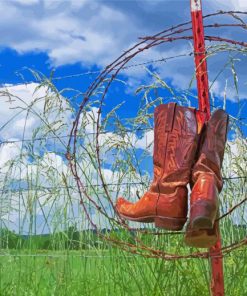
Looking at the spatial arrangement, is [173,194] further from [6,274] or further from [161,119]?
[6,274]

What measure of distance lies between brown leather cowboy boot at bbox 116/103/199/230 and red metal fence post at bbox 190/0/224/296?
0.11 metres

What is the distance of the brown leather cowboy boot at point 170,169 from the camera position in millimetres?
2377

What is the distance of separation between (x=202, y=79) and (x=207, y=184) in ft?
1.57

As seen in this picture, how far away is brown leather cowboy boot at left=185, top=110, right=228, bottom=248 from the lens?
2.18 meters

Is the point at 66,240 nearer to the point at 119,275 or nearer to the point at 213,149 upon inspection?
the point at 119,275

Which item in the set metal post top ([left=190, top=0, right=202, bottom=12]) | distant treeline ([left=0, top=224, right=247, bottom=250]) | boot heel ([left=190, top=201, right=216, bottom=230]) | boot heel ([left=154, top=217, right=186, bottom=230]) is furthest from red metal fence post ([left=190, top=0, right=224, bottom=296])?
distant treeline ([left=0, top=224, right=247, bottom=250])

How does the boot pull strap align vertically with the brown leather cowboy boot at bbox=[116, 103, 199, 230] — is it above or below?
above

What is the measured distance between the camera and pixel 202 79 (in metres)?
2.59

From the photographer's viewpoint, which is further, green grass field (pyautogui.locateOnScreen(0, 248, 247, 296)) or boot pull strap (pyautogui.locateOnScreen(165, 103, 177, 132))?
green grass field (pyautogui.locateOnScreen(0, 248, 247, 296))

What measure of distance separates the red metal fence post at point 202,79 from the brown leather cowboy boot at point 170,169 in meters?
0.11

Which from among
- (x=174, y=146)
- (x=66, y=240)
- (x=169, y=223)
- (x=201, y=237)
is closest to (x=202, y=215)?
(x=201, y=237)

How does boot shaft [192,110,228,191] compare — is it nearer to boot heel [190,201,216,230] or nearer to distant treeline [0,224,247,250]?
boot heel [190,201,216,230]

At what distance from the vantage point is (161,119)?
98.3 inches

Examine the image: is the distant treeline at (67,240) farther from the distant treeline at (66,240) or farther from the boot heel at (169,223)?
the boot heel at (169,223)
